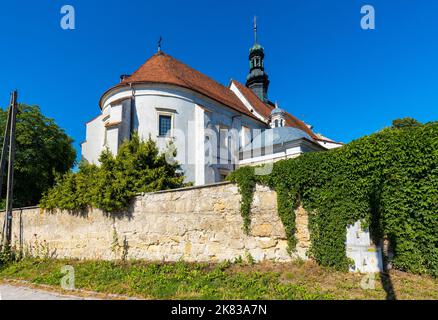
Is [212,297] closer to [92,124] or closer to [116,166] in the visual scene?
[116,166]

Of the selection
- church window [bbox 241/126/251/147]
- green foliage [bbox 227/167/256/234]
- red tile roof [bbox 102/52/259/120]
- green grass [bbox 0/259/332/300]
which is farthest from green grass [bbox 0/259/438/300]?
church window [bbox 241/126/251/147]

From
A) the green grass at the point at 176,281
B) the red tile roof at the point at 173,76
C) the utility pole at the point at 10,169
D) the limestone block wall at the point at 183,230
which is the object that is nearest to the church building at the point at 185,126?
the red tile roof at the point at 173,76

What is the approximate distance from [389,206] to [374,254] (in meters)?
1.19

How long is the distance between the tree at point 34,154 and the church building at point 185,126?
243 cm

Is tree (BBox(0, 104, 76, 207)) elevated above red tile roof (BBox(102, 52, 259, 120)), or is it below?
below

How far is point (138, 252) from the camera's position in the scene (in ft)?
34.6

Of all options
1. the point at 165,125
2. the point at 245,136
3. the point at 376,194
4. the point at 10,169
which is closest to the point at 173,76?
the point at 165,125

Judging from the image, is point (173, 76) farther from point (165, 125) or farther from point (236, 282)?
point (236, 282)

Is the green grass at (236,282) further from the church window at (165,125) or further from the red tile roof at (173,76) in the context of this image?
the red tile roof at (173,76)

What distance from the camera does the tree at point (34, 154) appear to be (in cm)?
1858

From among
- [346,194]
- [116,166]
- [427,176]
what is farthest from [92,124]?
[427,176]

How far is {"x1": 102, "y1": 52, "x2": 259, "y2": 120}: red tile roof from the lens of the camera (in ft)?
66.1

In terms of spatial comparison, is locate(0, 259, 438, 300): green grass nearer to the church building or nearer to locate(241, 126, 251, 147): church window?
the church building

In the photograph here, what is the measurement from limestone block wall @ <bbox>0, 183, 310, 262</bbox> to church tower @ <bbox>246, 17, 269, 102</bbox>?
28287 millimetres
